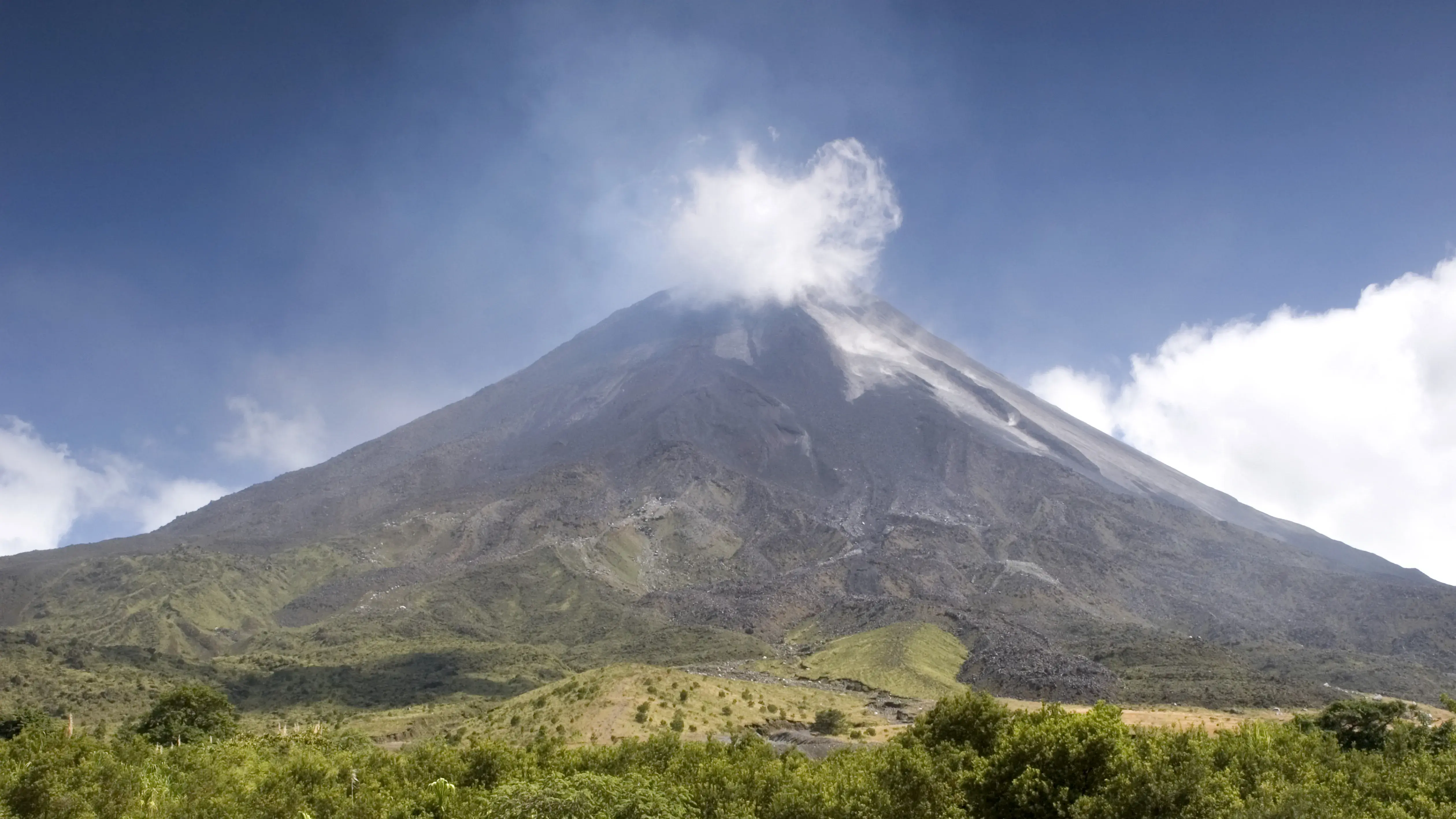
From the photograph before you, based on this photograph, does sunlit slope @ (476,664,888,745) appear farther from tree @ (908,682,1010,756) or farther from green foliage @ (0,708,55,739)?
green foliage @ (0,708,55,739)

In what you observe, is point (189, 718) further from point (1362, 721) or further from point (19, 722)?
point (1362, 721)

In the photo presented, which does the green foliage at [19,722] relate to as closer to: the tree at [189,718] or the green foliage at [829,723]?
the tree at [189,718]

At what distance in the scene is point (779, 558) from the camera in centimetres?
12225

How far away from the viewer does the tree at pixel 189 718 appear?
1569 inches

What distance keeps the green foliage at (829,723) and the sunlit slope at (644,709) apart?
22.4 inches

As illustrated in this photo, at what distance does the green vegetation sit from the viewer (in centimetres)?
6309

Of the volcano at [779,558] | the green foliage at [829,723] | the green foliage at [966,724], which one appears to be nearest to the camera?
the green foliage at [966,724]

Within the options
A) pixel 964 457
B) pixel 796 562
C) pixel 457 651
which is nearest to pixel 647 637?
pixel 457 651

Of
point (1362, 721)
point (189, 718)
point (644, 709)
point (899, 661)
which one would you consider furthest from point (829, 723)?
point (189, 718)

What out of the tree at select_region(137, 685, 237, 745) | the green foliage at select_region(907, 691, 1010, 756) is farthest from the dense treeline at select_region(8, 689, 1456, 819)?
the tree at select_region(137, 685, 237, 745)

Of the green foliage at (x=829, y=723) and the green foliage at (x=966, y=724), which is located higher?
the green foliage at (x=966, y=724)

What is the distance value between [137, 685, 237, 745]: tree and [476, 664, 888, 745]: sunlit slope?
42.1 ft

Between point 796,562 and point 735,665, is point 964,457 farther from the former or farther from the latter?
point 735,665

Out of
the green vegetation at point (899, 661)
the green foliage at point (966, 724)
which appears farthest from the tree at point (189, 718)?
the green vegetation at point (899, 661)
